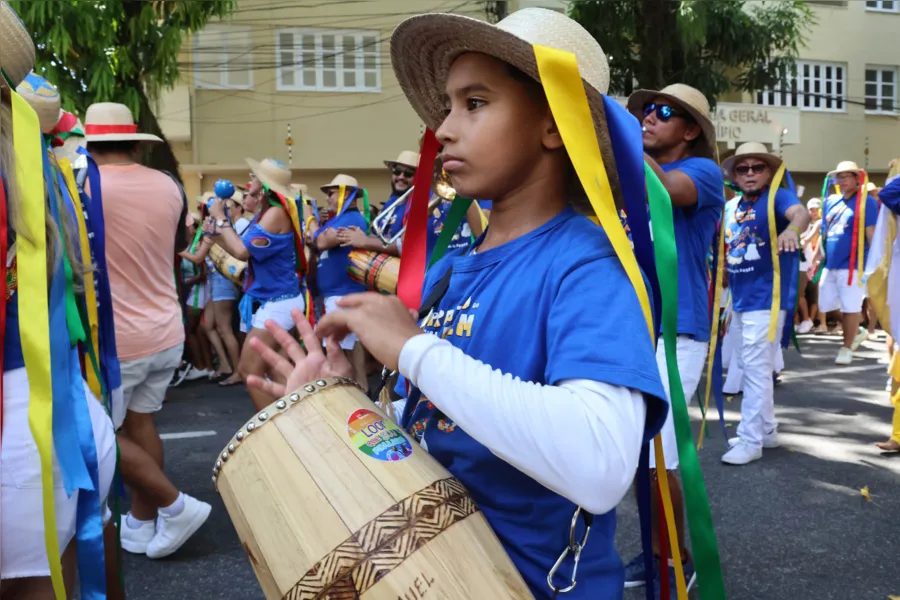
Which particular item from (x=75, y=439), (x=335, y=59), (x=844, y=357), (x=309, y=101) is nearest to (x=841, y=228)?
(x=844, y=357)

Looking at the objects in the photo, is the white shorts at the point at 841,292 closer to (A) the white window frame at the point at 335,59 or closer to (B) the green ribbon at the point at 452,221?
(B) the green ribbon at the point at 452,221

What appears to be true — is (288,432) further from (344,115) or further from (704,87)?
(344,115)

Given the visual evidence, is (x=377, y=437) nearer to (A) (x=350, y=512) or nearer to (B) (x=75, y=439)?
(A) (x=350, y=512)

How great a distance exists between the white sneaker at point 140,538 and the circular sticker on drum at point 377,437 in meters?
2.88

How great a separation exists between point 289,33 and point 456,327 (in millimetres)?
19663

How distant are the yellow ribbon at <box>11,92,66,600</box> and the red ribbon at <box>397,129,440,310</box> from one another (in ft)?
2.66

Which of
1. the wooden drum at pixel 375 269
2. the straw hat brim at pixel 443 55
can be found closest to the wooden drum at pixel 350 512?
the straw hat brim at pixel 443 55

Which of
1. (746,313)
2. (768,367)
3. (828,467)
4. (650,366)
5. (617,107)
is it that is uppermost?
(617,107)

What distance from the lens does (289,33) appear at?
64.7 feet

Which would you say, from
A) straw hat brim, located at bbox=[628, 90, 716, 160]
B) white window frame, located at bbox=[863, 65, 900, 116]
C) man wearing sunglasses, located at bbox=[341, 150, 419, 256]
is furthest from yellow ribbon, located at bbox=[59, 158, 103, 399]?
white window frame, located at bbox=[863, 65, 900, 116]

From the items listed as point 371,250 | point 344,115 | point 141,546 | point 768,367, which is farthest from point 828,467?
point 344,115

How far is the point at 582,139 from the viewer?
4.46 ft

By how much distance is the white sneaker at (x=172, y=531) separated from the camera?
3725mm

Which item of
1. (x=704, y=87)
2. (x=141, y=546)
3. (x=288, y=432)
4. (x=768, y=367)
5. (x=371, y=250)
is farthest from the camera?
(x=704, y=87)
